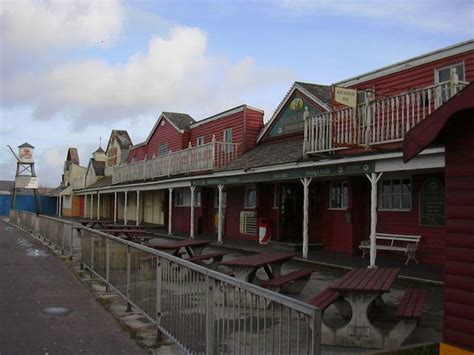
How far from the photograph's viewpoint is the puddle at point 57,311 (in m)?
7.89

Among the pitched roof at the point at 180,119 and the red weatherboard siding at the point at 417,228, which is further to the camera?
the pitched roof at the point at 180,119

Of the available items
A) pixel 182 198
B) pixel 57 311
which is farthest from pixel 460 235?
pixel 182 198

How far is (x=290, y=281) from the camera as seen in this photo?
7.73 metres

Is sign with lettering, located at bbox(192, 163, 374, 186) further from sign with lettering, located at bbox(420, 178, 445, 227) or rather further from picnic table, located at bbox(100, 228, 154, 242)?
picnic table, located at bbox(100, 228, 154, 242)

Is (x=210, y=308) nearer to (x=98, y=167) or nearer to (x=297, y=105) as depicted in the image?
(x=297, y=105)

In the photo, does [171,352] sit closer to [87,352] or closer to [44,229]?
[87,352]

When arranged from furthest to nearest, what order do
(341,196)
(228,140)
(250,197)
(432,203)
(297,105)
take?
(228,140), (250,197), (297,105), (341,196), (432,203)

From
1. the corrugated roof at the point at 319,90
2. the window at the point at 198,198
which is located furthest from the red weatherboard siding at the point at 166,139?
the corrugated roof at the point at 319,90

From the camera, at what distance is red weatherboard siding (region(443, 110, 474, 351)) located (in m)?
4.36

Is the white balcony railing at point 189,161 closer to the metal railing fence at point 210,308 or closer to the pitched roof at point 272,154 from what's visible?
the pitched roof at point 272,154

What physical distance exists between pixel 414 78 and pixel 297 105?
5712 mm

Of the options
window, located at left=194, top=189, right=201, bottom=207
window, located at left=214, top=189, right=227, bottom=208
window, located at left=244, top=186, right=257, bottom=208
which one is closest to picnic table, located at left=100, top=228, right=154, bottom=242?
window, located at left=244, top=186, right=257, bottom=208

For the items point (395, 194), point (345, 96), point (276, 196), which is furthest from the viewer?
point (276, 196)

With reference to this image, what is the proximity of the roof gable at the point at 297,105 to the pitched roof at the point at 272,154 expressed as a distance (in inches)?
21.1
